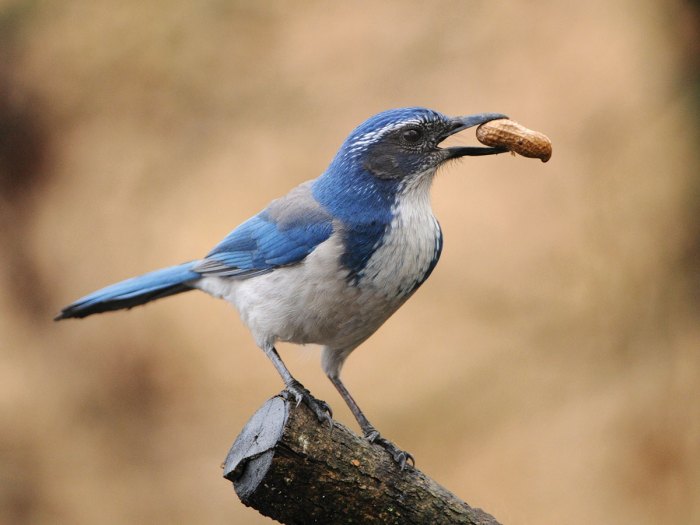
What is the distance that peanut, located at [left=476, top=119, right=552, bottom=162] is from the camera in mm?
4340

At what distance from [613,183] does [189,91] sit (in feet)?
9.78

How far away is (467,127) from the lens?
15.0 feet

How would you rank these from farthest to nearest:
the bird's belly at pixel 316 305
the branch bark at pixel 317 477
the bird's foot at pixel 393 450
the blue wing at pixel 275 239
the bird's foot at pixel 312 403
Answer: the blue wing at pixel 275 239
the bird's belly at pixel 316 305
the bird's foot at pixel 393 450
the bird's foot at pixel 312 403
the branch bark at pixel 317 477

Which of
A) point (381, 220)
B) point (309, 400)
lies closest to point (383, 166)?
point (381, 220)

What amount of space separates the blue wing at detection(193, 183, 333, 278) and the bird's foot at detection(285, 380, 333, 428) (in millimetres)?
696

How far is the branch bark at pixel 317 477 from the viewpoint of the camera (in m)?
3.48

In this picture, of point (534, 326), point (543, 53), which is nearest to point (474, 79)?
point (543, 53)

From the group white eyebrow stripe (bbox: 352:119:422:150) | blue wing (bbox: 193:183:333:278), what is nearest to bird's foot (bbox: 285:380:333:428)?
blue wing (bbox: 193:183:333:278)

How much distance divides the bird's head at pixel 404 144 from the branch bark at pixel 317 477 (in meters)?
1.27

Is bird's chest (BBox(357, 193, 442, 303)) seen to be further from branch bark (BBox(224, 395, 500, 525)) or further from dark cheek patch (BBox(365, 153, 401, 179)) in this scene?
branch bark (BBox(224, 395, 500, 525))

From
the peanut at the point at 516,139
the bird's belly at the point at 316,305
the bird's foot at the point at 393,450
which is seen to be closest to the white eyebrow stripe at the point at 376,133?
the peanut at the point at 516,139

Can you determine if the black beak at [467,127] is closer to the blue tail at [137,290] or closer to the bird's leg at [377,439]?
the bird's leg at [377,439]

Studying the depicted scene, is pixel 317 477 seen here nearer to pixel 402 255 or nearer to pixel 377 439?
pixel 377 439

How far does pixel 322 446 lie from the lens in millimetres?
3537
